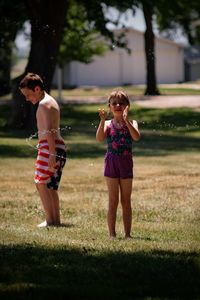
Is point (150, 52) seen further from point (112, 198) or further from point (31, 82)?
point (112, 198)

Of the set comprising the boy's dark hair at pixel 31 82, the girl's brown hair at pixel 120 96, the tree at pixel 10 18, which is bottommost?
the girl's brown hair at pixel 120 96

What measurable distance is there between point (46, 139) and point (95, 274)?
11.0ft

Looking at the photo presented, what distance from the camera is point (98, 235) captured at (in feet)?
30.7

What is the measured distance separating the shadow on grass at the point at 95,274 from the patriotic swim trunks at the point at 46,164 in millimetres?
2053

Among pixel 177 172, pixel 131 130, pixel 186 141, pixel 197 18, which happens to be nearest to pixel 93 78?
pixel 197 18

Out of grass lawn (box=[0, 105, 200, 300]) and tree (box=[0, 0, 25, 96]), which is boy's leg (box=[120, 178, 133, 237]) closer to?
grass lawn (box=[0, 105, 200, 300])

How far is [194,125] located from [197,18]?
2009 centimetres

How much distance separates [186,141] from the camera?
2512cm

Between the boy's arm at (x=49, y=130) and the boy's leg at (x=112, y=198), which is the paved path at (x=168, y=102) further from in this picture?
the boy's leg at (x=112, y=198)

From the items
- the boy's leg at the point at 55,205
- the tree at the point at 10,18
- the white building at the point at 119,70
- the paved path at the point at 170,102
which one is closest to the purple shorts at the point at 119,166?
the boy's leg at the point at 55,205

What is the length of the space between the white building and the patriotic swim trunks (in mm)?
63572

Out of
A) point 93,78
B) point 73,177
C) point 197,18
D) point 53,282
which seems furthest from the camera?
point 93,78

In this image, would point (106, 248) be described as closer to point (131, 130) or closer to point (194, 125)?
point (131, 130)

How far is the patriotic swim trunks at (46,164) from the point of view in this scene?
991cm
